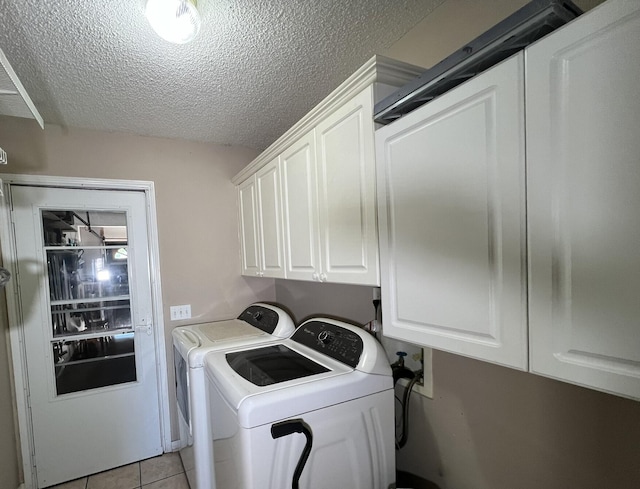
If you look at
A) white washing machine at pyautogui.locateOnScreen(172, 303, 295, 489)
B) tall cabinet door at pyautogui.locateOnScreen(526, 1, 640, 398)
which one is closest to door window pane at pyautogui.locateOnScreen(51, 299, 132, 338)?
white washing machine at pyautogui.locateOnScreen(172, 303, 295, 489)

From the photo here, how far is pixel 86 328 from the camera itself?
2.21 meters

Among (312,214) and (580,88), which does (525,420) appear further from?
(312,214)

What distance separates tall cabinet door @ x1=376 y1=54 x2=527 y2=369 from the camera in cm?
67

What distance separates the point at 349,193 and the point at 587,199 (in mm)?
750

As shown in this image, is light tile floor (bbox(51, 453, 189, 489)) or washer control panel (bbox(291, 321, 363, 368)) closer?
washer control panel (bbox(291, 321, 363, 368))

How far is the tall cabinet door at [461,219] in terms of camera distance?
672mm

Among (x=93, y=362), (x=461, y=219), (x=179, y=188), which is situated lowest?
(x=93, y=362)

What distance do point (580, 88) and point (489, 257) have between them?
14.6 inches

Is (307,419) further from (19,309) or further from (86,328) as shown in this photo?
(19,309)

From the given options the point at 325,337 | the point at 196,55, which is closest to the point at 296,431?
the point at 325,337

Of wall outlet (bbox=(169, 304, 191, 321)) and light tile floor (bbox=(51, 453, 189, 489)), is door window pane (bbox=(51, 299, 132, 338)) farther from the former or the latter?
light tile floor (bbox=(51, 453, 189, 489))

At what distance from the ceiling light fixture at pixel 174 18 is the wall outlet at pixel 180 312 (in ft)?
6.21

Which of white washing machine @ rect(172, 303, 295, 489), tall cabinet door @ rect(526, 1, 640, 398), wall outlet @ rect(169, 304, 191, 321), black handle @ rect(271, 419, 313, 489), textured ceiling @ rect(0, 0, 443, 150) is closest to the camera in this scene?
tall cabinet door @ rect(526, 1, 640, 398)

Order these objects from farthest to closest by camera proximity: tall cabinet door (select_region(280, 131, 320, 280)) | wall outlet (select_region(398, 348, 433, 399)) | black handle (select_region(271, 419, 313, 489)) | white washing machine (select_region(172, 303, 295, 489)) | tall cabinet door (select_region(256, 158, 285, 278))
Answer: tall cabinet door (select_region(256, 158, 285, 278))
white washing machine (select_region(172, 303, 295, 489))
tall cabinet door (select_region(280, 131, 320, 280))
wall outlet (select_region(398, 348, 433, 399))
black handle (select_region(271, 419, 313, 489))
